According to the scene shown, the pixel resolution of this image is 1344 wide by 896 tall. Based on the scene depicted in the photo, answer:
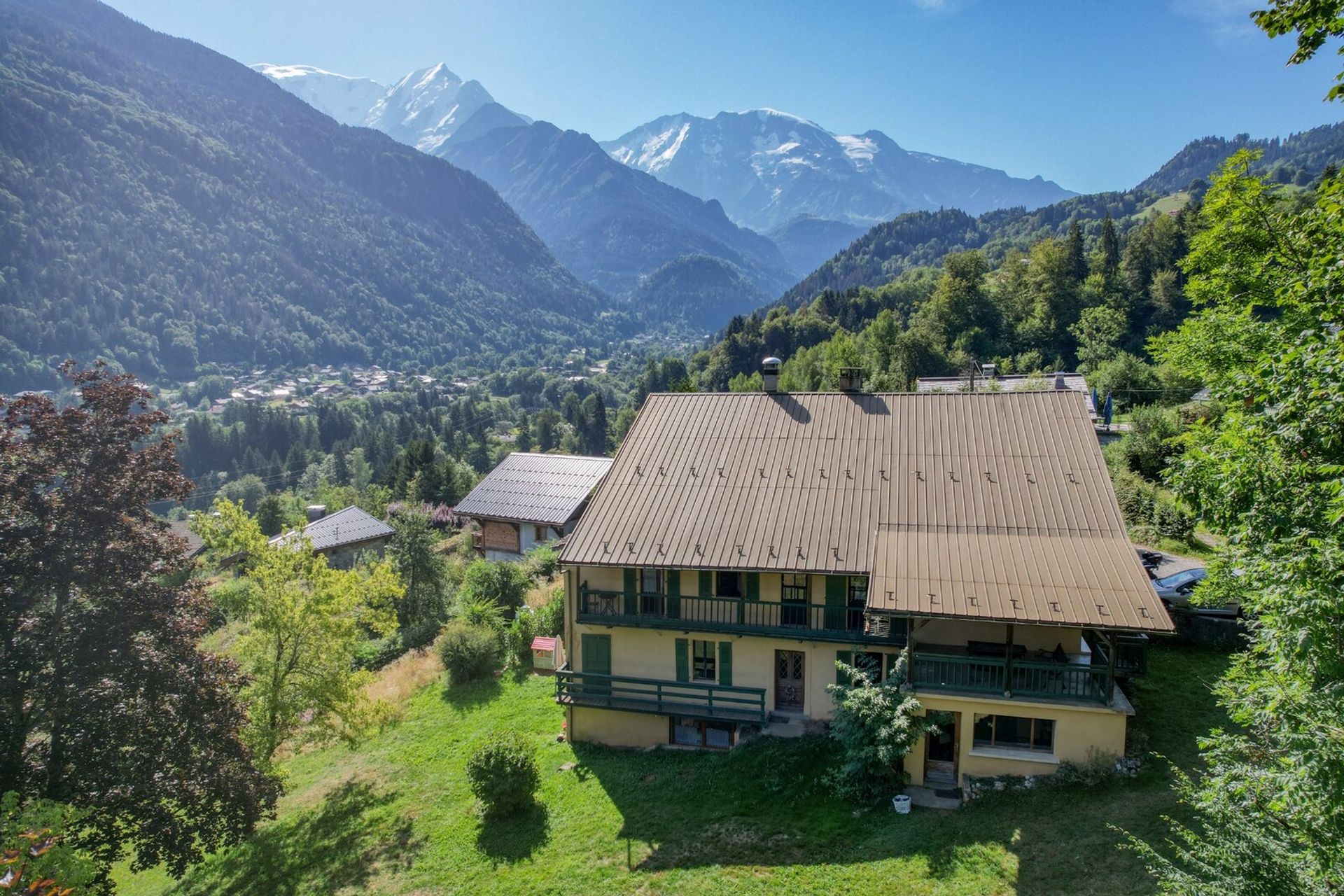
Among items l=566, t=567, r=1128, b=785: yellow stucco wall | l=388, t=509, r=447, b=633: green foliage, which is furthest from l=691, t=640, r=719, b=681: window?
l=388, t=509, r=447, b=633: green foliage

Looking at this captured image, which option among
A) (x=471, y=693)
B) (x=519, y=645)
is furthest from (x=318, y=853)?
(x=519, y=645)

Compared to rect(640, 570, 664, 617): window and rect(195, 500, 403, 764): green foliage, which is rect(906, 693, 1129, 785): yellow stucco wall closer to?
rect(640, 570, 664, 617): window

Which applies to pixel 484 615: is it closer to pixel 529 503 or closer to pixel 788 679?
pixel 788 679

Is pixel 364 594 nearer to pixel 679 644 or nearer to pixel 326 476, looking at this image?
pixel 679 644

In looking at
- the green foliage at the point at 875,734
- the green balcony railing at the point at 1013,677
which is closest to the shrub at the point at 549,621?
the green foliage at the point at 875,734

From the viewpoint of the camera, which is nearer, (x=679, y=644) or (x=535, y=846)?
(x=535, y=846)

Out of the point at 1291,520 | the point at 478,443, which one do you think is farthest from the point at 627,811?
the point at 478,443

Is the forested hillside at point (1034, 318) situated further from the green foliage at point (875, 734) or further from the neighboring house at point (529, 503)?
the green foliage at point (875, 734)
